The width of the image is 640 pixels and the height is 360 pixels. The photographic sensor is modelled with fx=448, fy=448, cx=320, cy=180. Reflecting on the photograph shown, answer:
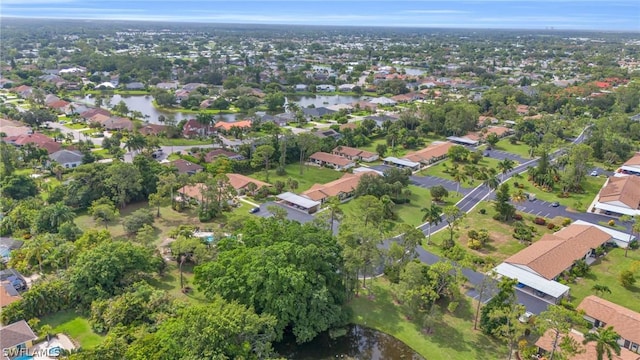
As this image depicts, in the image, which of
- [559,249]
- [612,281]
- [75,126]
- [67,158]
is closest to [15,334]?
[67,158]

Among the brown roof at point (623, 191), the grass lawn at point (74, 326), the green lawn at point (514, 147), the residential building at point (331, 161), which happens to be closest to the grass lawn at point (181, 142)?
the residential building at point (331, 161)

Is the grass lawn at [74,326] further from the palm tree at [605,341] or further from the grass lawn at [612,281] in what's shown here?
the grass lawn at [612,281]

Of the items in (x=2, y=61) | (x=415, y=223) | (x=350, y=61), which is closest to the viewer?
(x=415, y=223)

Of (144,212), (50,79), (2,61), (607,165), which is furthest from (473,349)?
(2,61)

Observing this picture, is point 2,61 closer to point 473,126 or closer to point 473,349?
point 473,126

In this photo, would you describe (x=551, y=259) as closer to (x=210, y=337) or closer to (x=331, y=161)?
(x=210, y=337)
